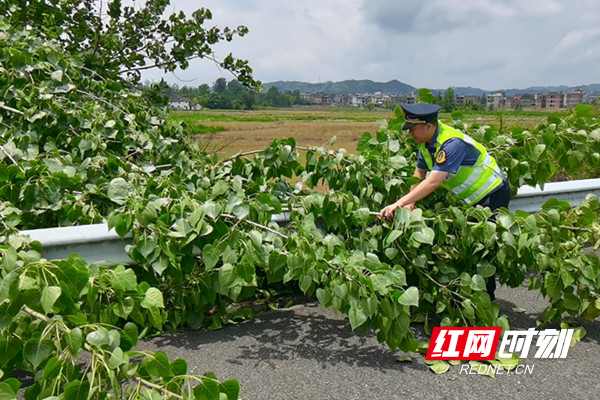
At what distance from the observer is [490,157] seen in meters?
3.69

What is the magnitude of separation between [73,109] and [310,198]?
2.15m

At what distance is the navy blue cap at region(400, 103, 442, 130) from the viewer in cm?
359

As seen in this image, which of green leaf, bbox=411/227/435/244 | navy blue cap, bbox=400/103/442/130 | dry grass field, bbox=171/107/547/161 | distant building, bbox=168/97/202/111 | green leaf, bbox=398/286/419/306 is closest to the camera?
green leaf, bbox=398/286/419/306

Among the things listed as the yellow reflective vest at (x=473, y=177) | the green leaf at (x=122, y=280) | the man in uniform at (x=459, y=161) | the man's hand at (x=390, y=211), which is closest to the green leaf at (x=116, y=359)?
the green leaf at (x=122, y=280)

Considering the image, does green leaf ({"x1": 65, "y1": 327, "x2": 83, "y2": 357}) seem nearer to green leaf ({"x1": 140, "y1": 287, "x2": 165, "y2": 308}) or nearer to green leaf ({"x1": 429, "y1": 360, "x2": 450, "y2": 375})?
green leaf ({"x1": 140, "y1": 287, "x2": 165, "y2": 308})

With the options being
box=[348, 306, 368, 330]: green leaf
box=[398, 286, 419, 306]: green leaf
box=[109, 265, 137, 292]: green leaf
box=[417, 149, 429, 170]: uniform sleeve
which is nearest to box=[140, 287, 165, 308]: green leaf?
box=[109, 265, 137, 292]: green leaf

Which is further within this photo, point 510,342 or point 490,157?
point 490,157

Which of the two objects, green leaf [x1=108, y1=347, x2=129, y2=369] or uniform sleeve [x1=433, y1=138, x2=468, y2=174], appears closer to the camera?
green leaf [x1=108, y1=347, x2=129, y2=369]

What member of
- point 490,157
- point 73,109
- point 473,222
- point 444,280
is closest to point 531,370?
point 444,280

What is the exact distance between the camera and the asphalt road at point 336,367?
91.7 inches

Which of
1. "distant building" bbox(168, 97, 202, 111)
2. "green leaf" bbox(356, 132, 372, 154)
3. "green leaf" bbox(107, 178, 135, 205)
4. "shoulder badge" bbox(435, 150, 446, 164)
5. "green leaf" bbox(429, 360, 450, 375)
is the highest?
"distant building" bbox(168, 97, 202, 111)

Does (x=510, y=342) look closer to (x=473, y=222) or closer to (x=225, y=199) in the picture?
(x=473, y=222)

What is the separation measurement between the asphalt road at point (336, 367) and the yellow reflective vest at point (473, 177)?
0.90 meters

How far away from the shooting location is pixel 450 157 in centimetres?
346
